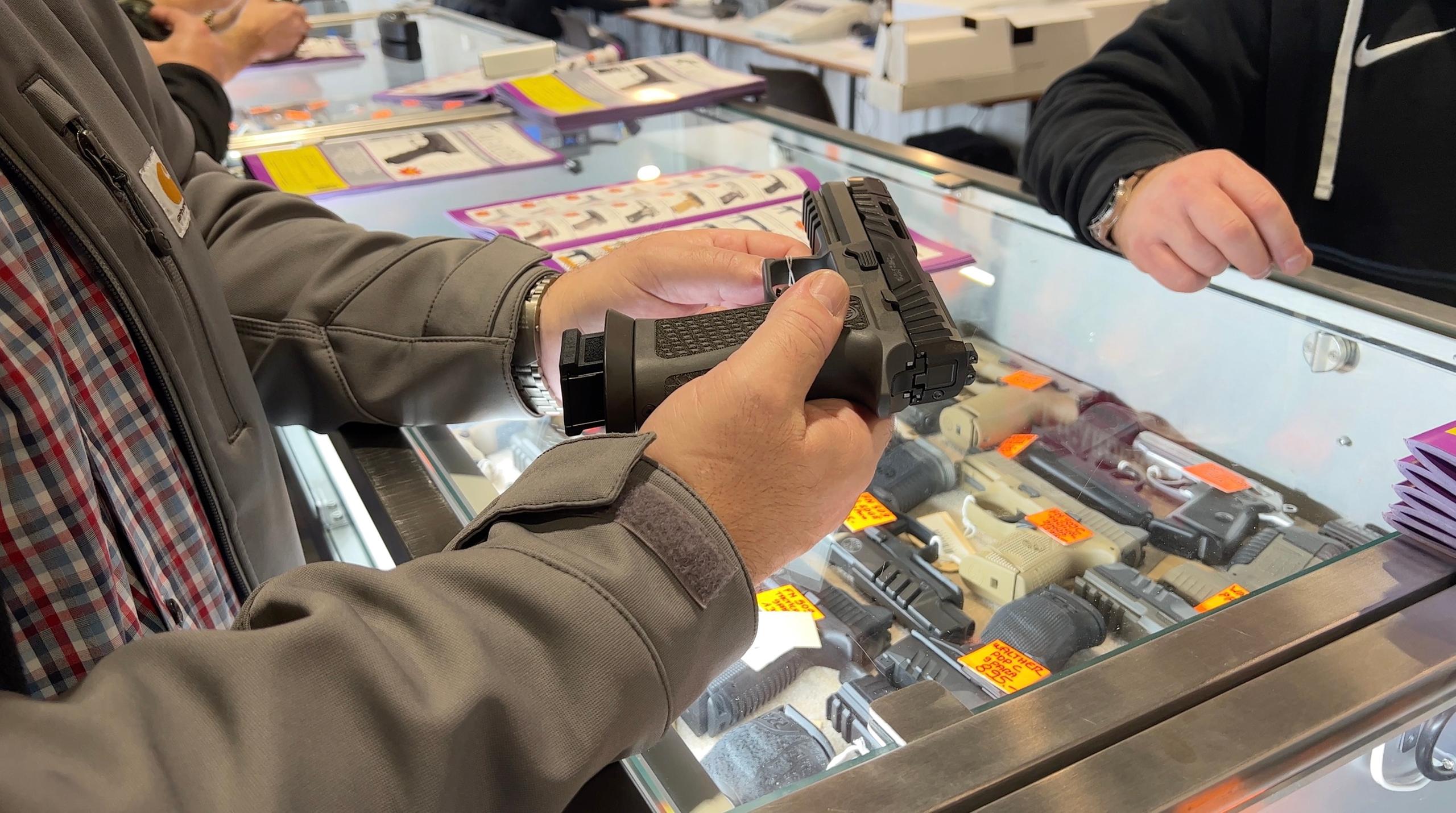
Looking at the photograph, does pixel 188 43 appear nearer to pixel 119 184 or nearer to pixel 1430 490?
pixel 119 184

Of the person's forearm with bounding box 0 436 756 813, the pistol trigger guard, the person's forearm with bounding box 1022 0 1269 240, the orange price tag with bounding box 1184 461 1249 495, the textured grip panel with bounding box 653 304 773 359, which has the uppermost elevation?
the person's forearm with bounding box 1022 0 1269 240

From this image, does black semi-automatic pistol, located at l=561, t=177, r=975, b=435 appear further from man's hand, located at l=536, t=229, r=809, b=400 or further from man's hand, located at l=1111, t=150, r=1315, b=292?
man's hand, located at l=1111, t=150, r=1315, b=292

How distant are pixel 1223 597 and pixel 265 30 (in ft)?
6.07

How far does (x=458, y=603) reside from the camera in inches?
17.3

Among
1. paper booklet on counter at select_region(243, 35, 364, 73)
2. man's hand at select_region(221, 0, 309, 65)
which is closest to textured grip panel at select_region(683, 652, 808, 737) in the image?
man's hand at select_region(221, 0, 309, 65)

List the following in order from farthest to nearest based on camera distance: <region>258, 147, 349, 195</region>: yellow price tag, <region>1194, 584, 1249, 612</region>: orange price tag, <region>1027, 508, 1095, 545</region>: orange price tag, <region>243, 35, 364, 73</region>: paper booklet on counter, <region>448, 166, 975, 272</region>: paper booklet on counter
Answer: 1. <region>243, 35, 364, 73</region>: paper booklet on counter
2. <region>258, 147, 349, 195</region>: yellow price tag
3. <region>448, 166, 975, 272</region>: paper booklet on counter
4. <region>1027, 508, 1095, 545</region>: orange price tag
5. <region>1194, 584, 1249, 612</region>: orange price tag

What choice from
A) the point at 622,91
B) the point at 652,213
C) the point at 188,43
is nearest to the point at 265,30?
the point at 188,43

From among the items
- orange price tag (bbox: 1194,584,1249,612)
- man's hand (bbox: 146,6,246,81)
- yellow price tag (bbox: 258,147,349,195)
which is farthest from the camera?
man's hand (bbox: 146,6,246,81)

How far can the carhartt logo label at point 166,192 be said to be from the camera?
628 mm

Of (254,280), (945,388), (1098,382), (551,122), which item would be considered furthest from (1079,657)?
(551,122)

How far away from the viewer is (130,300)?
0.55 meters

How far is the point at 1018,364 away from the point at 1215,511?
0.28 metres

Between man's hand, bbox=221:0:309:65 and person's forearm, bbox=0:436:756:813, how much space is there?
157cm

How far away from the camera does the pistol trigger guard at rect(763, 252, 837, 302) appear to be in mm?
761
